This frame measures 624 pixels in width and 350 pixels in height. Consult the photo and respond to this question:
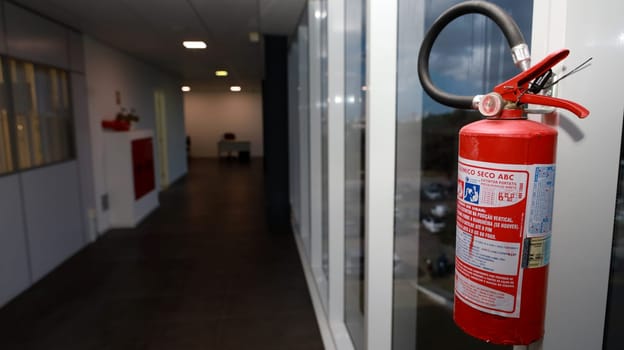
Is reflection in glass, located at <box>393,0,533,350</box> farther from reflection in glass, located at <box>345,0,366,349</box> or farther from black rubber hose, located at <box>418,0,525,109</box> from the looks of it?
reflection in glass, located at <box>345,0,366,349</box>

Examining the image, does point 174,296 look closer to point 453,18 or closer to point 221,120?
point 453,18

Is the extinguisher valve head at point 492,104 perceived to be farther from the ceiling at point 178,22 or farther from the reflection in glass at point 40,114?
the reflection in glass at point 40,114

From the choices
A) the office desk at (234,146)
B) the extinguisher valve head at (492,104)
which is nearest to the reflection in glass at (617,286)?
the extinguisher valve head at (492,104)

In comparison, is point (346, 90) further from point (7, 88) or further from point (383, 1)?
point (7, 88)

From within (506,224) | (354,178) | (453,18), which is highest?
(453,18)

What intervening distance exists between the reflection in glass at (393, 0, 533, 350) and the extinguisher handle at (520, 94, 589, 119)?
1.06 feet

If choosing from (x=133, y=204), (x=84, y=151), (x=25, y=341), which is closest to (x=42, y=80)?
(x=84, y=151)

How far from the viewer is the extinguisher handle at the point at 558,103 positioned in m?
0.62

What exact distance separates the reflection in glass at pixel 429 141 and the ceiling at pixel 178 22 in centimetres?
242

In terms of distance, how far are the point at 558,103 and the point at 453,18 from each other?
1.07 ft

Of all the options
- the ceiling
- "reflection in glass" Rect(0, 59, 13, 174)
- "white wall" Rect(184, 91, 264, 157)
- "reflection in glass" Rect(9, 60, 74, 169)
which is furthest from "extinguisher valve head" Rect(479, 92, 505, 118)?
"white wall" Rect(184, 91, 264, 157)

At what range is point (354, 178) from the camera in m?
2.81

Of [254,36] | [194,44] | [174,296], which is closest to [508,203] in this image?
[174,296]

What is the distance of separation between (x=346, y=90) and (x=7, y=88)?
3276 millimetres
